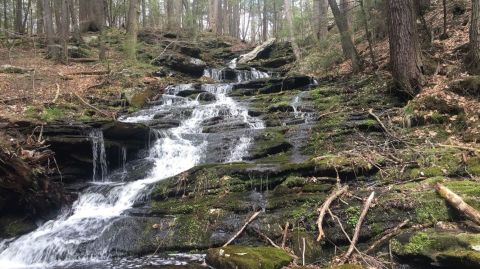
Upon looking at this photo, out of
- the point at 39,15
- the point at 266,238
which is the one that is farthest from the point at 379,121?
the point at 39,15

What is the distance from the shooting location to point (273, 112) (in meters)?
13.6

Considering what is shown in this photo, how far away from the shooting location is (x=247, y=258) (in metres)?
5.82

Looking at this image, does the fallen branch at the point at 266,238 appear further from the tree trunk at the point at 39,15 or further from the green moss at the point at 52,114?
the tree trunk at the point at 39,15

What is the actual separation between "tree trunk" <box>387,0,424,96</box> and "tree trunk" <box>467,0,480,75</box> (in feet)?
3.84

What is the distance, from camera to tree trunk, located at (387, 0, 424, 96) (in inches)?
441

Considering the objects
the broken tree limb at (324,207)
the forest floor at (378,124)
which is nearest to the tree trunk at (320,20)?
the forest floor at (378,124)

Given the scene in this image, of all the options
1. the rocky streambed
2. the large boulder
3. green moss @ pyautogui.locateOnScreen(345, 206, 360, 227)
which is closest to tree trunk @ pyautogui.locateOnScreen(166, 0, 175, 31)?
the large boulder

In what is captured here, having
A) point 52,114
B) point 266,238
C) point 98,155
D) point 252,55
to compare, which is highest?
point 252,55

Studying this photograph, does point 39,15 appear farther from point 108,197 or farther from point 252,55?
point 108,197

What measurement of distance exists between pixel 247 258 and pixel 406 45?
7904 mm

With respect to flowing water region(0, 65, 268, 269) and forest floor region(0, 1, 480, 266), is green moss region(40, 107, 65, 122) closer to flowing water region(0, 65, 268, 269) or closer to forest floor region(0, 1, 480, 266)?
forest floor region(0, 1, 480, 266)

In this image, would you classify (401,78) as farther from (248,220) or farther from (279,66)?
(279,66)

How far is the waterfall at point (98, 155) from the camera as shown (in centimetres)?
1069

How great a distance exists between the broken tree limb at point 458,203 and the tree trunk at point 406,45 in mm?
5175
